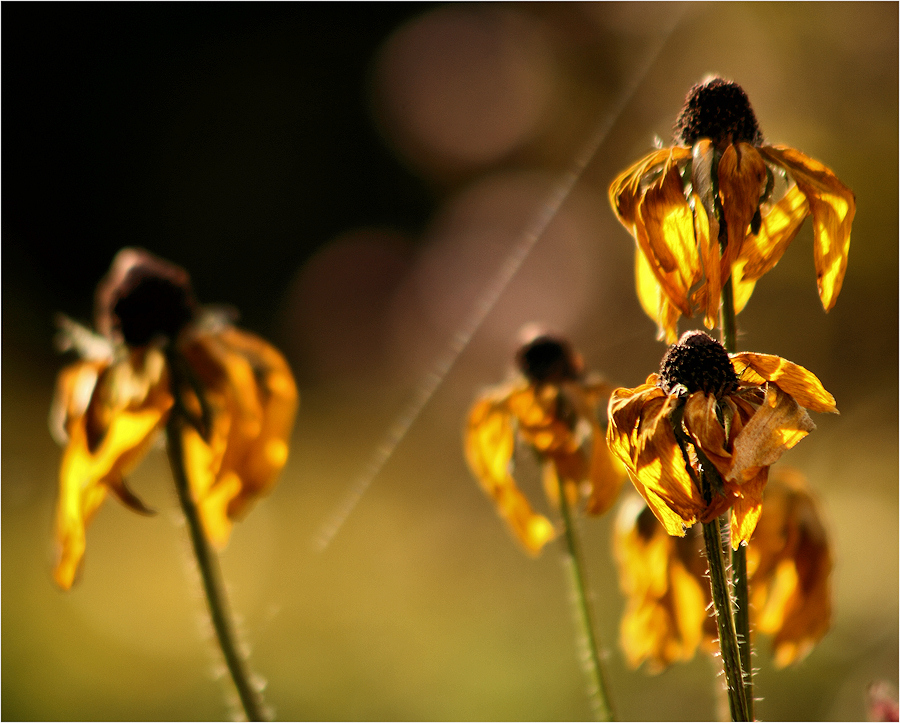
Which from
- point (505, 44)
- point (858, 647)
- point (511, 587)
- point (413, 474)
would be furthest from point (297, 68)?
point (858, 647)

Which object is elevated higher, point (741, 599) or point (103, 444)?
point (741, 599)

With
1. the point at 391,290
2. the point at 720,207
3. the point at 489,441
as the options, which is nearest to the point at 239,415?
the point at 489,441

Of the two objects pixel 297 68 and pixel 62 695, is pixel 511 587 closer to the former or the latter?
pixel 62 695

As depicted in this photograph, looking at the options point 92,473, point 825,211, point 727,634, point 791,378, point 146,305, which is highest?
point 825,211

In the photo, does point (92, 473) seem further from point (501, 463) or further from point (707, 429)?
point (707, 429)

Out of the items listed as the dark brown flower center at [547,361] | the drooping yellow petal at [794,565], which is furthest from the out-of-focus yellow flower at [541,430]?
the drooping yellow petal at [794,565]

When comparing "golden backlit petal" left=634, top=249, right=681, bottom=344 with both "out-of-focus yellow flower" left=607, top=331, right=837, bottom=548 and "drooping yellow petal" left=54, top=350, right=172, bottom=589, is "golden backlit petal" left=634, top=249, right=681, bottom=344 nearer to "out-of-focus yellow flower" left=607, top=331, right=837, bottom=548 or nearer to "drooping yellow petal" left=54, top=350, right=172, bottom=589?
"out-of-focus yellow flower" left=607, top=331, right=837, bottom=548
